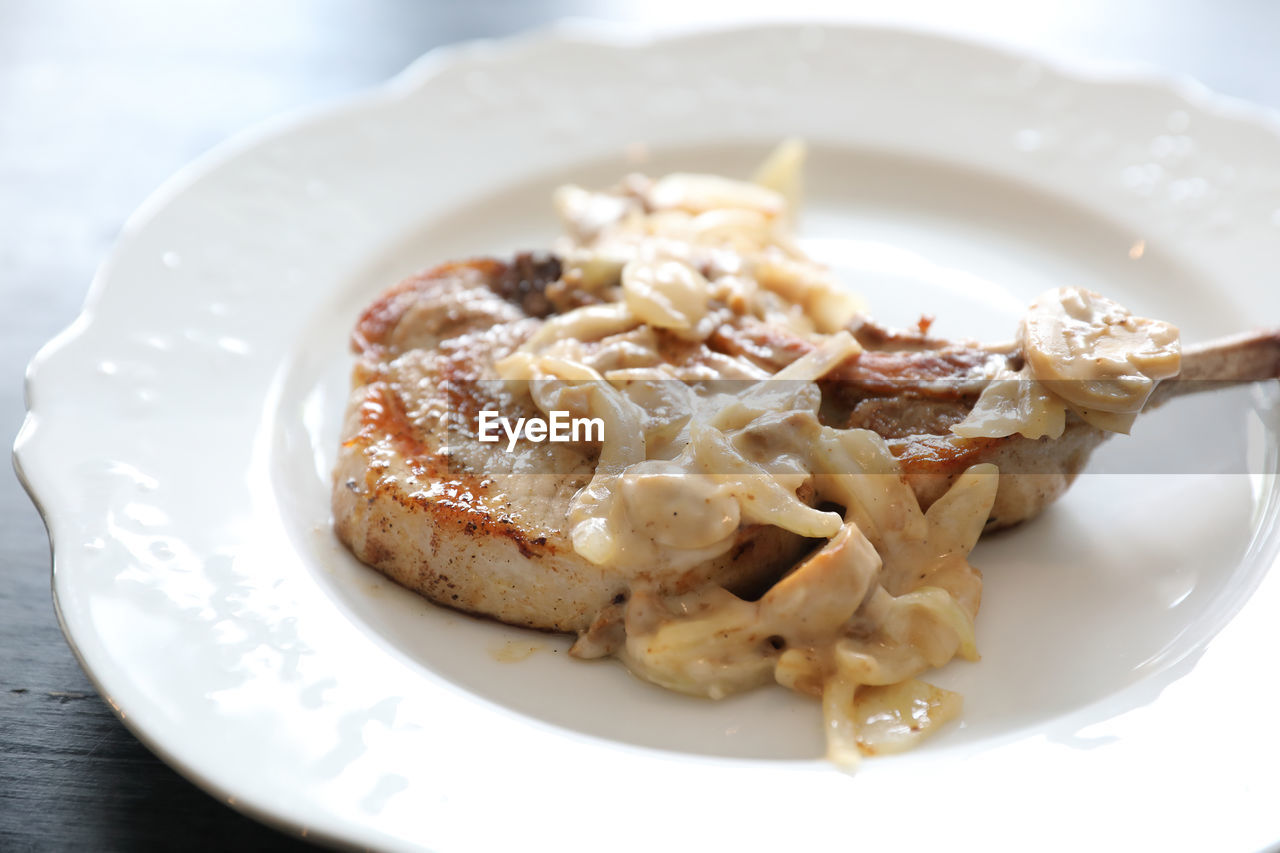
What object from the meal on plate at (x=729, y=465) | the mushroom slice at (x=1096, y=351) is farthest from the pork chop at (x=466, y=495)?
the mushroom slice at (x=1096, y=351)

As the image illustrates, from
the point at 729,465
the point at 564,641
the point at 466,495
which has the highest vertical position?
the point at 729,465

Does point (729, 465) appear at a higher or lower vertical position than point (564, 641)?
higher

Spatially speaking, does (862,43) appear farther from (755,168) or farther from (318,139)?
(318,139)

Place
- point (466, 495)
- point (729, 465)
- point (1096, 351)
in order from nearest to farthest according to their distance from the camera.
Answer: point (729, 465) → point (466, 495) → point (1096, 351)

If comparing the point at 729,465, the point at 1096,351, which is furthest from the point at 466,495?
the point at 1096,351

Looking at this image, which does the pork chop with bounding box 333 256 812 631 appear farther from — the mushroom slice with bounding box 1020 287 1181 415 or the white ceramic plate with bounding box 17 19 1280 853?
the mushroom slice with bounding box 1020 287 1181 415

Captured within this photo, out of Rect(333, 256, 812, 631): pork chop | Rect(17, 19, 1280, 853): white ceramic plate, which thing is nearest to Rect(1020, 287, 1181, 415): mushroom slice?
Rect(17, 19, 1280, 853): white ceramic plate

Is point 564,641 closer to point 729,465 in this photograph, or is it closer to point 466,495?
point 466,495
